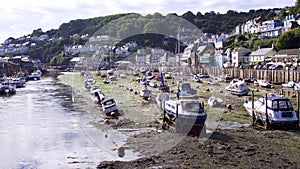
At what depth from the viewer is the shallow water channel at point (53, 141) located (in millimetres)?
18078

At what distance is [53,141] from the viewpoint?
73.6ft

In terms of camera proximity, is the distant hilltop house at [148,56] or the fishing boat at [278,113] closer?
the fishing boat at [278,113]

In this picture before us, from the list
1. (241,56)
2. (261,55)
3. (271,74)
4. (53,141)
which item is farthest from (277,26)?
(53,141)

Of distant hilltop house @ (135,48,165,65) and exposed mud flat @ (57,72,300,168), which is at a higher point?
distant hilltop house @ (135,48,165,65)

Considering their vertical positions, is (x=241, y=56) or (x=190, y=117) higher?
(x=241, y=56)

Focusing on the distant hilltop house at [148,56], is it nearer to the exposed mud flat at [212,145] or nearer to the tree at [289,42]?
the tree at [289,42]

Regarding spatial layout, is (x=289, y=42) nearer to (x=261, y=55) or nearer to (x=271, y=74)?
(x=261, y=55)

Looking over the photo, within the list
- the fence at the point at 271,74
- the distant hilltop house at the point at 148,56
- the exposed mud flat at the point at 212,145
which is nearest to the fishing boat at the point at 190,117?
the exposed mud flat at the point at 212,145

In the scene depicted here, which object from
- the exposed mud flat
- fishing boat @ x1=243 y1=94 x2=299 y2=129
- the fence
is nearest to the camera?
the exposed mud flat

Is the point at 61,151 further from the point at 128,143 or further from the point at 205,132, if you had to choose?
the point at 205,132

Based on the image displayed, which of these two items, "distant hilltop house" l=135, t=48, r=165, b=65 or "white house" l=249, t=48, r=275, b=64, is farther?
"distant hilltop house" l=135, t=48, r=165, b=65

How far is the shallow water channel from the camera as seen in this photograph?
18078 mm

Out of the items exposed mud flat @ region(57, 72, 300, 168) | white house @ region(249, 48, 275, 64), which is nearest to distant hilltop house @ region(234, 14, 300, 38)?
white house @ region(249, 48, 275, 64)

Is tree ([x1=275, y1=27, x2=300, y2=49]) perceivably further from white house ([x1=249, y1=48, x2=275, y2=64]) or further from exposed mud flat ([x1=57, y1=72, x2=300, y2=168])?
exposed mud flat ([x1=57, y1=72, x2=300, y2=168])
